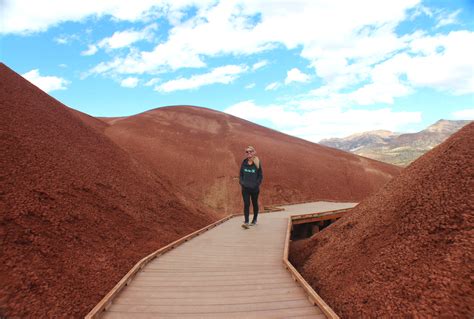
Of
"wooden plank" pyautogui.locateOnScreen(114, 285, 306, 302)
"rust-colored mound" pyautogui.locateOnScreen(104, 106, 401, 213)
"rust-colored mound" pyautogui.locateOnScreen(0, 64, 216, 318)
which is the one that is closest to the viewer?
"wooden plank" pyautogui.locateOnScreen(114, 285, 306, 302)

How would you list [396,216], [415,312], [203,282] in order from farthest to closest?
[396,216]
[203,282]
[415,312]

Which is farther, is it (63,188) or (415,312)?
(63,188)

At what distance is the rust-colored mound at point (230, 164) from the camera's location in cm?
2903

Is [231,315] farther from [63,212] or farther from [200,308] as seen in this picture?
[63,212]

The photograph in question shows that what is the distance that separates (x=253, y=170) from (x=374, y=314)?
19.3 ft

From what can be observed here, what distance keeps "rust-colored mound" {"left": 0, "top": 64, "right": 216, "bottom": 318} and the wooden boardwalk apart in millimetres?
1149

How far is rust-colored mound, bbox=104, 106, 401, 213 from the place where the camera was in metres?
29.0

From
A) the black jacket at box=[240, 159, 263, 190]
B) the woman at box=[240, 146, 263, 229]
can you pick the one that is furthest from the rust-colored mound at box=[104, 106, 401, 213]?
the black jacket at box=[240, 159, 263, 190]

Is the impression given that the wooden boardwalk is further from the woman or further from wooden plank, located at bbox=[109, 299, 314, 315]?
the woman

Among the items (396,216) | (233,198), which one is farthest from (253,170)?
(233,198)

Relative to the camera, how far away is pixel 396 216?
6492 millimetres

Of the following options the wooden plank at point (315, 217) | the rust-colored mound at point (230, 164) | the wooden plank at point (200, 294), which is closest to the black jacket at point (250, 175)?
the wooden plank at point (315, 217)

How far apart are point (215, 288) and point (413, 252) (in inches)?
133

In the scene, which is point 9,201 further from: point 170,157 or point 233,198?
point 170,157
